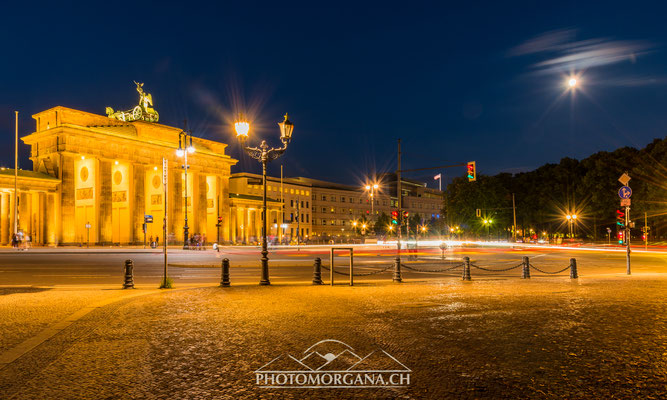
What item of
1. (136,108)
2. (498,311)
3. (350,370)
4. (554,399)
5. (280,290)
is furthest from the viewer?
(136,108)

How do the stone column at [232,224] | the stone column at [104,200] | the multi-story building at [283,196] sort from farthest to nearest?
the multi-story building at [283,196]
the stone column at [232,224]
the stone column at [104,200]

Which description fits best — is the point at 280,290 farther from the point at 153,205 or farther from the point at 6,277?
the point at 153,205

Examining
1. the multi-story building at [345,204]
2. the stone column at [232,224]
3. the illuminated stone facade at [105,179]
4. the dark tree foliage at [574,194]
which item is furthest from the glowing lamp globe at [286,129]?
the multi-story building at [345,204]

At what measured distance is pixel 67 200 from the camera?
60438 mm

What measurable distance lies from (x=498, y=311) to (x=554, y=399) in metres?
6.33

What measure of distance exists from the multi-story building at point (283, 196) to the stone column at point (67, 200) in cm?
4261

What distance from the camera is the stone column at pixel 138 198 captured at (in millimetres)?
69750

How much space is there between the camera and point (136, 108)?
7312 cm

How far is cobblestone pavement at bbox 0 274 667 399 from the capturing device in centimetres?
566

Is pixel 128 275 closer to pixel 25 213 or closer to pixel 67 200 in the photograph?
pixel 67 200

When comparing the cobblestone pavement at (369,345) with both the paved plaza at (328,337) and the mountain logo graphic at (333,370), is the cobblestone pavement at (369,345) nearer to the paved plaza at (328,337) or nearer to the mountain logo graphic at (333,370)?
the paved plaza at (328,337)

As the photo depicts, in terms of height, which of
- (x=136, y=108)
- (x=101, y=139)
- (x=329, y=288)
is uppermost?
(x=136, y=108)

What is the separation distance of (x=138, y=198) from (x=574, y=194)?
79046 millimetres

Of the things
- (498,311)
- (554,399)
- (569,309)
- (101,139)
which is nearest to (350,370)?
(554,399)
